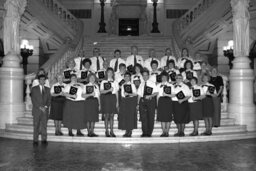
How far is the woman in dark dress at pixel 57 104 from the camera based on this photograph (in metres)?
7.79

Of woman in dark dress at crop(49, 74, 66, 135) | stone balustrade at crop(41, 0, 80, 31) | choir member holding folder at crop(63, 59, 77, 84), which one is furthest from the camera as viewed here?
stone balustrade at crop(41, 0, 80, 31)

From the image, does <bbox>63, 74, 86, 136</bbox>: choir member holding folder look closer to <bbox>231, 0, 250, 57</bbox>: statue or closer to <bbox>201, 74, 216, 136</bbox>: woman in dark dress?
<bbox>201, 74, 216, 136</bbox>: woman in dark dress

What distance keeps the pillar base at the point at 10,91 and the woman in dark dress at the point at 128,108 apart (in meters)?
3.21

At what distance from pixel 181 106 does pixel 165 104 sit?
0.40m

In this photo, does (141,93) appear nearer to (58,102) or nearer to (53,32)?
(58,102)

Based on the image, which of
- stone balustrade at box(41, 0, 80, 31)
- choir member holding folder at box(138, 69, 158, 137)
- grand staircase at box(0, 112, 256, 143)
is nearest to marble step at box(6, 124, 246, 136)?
grand staircase at box(0, 112, 256, 143)

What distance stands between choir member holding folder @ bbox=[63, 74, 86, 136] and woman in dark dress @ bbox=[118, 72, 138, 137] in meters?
0.95

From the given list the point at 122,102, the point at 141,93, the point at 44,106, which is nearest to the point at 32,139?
the point at 44,106

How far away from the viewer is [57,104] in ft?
25.7

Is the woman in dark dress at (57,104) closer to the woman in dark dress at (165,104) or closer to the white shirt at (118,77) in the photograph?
the white shirt at (118,77)

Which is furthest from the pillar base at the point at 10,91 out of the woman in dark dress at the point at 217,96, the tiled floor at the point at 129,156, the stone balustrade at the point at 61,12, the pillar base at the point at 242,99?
the pillar base at the point at 242,99

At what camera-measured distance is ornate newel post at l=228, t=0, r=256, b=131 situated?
903cm

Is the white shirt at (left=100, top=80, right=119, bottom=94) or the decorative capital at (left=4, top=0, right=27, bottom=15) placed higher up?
the decorative capital at (left=4, top=0, right=27, bottom=15)

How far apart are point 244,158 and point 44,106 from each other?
453 centimetres
